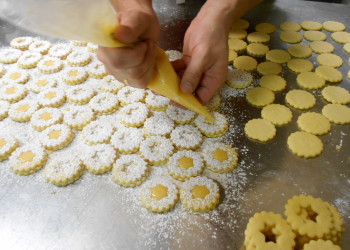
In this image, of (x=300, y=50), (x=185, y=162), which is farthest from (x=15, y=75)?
(x=300, y=50)

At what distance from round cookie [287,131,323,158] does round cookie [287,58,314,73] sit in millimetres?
525

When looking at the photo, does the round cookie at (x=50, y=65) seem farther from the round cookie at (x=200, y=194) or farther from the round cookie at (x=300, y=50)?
the round cookie at (x=300, y=50)

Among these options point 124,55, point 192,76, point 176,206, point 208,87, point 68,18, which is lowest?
point 176,206

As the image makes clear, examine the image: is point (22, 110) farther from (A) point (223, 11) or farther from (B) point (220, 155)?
(A) point (223, 11)

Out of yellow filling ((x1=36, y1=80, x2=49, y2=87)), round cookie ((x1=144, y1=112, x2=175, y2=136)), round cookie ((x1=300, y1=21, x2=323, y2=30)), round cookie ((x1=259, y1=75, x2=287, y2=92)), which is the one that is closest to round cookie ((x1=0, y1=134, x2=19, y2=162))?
yellow filling ((x1=36, y1=80, x2=49, y2=87))

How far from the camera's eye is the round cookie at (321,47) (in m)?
2.02

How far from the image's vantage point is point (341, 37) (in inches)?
84.0

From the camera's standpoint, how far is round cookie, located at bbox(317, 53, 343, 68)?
191 centimetres

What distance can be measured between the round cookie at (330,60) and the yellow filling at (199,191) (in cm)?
118

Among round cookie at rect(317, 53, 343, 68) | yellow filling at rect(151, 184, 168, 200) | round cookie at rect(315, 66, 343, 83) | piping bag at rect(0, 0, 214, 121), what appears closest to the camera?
piping bag at rect(0, 0, 214, 121)

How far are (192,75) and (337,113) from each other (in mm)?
783

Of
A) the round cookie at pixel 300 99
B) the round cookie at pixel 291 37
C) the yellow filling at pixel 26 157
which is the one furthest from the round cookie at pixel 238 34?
the yellow filling at pixel 26 157

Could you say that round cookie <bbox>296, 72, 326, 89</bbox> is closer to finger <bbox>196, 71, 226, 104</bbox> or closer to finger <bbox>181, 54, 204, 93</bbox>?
finger <bbox>196, 71, 226, 104</bbox>

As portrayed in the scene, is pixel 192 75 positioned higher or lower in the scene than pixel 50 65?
higher
